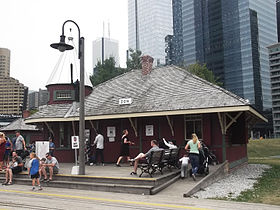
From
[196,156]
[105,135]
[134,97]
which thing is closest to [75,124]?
[105,135]

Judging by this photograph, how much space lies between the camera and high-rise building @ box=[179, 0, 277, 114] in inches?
3903

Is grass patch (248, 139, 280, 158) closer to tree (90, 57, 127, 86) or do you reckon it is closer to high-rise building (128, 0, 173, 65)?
tree (90, 57, 127, 86)

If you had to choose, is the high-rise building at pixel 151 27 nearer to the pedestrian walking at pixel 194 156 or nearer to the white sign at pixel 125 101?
the white sign at pixel 125 101

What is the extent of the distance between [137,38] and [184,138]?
544ft

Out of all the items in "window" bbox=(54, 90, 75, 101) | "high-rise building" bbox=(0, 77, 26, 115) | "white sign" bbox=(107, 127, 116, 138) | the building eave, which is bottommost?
"white sign" bbox=(107, 127, 116, 138)

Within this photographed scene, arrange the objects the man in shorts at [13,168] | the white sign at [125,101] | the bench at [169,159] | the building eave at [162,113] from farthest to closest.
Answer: the white sign at [125,101]
the building eave at [162,113]
the man in shorts at [13,168]
the bench at [169,159]

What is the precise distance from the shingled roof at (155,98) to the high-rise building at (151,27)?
485ft

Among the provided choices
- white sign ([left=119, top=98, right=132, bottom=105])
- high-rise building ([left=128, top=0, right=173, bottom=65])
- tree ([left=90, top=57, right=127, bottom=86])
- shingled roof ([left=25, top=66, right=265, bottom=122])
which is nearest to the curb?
shingled roof ([left=25, top=66, right=265, bottom=122])

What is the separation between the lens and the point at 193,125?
14.3m

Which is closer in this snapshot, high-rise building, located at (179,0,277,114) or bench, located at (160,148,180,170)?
bench, located at (160,148,180,170)

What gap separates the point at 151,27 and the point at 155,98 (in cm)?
16024

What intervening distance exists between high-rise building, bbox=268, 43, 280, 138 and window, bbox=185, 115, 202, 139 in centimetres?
10013

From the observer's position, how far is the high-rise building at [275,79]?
346 feet

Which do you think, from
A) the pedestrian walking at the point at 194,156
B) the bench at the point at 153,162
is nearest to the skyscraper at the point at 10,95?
the bench at the point at 153,162
